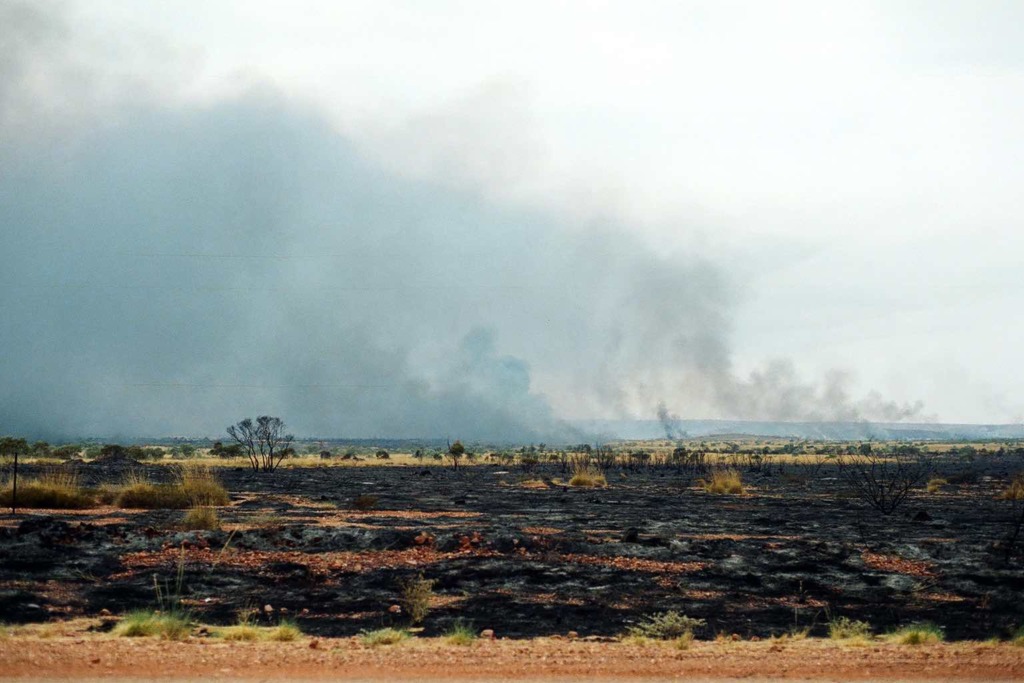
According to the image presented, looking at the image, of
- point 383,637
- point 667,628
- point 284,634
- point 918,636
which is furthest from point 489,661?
point 918,636

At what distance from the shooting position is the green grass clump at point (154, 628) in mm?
14219

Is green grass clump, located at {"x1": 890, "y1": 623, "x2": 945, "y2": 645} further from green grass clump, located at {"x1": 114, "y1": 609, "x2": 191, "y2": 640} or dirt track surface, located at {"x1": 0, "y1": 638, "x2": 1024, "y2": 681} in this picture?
green grass clump, located at {"x1": 114, "y1": 609, "x2": 191, "y2": 640}

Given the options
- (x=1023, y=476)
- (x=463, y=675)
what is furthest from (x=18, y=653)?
(x=1023, y=476)

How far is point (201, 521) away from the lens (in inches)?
1083

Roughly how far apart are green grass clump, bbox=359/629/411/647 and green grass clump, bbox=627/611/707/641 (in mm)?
3778

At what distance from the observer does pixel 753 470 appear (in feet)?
263

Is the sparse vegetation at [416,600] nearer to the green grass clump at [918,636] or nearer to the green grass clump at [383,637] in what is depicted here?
the green grass clump at [383,637]

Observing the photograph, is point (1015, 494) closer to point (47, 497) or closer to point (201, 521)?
point (201, 521)

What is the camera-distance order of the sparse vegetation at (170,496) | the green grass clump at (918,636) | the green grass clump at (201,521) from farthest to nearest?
the sparse vegetation at (170,496) < the green grass clump at (201,521) < the green grass clump at (918,636)

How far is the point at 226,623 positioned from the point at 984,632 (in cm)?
1327

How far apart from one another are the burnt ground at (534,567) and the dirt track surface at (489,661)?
7.17 feet

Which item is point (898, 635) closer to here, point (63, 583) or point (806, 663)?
point (806, 663)

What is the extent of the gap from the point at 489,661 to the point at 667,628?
4.20 m

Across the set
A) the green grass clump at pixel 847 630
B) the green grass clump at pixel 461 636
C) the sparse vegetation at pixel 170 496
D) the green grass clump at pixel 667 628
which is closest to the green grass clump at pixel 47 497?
the sparse vegetation at pixel 170 496
